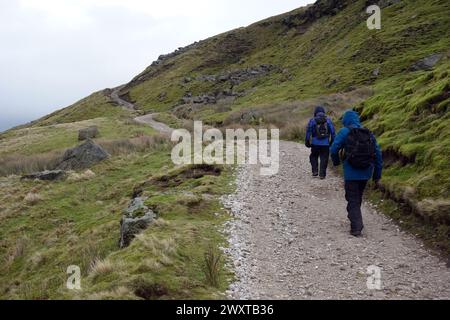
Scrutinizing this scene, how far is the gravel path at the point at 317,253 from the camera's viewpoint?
27.3ft

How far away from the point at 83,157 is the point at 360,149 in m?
23.9

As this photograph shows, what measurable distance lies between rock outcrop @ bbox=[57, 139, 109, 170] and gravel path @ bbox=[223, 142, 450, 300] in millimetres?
17613

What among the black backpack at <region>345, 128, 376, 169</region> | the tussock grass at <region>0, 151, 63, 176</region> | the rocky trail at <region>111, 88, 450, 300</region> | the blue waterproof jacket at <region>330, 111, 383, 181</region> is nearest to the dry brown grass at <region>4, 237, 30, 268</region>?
the rocky trail at <region>111, 88, 450, 300</region>

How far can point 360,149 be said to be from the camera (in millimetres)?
11117

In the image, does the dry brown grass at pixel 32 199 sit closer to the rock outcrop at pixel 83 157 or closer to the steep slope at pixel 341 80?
the rock outcrop at pixel 83 157

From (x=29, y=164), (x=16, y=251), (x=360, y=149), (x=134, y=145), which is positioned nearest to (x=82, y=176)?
(x=16, y=251)

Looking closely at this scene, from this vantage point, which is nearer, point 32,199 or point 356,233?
point 356,233

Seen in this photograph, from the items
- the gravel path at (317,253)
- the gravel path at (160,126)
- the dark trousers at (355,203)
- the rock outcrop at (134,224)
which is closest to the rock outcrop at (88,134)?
the gravel path at (160,126)

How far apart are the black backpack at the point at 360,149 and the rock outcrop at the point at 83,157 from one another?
22.7 metres

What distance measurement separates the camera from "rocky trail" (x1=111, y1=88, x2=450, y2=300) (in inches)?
328

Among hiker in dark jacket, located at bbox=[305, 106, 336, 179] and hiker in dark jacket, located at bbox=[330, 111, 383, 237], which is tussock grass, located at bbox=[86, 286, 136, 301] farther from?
hiker in dark jacket, located at bbox=[305, 106, 336, 179]

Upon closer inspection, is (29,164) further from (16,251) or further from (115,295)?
(115,295)

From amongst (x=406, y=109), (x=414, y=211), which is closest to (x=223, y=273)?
(x=414, y=211)

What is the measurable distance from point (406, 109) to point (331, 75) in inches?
1985
